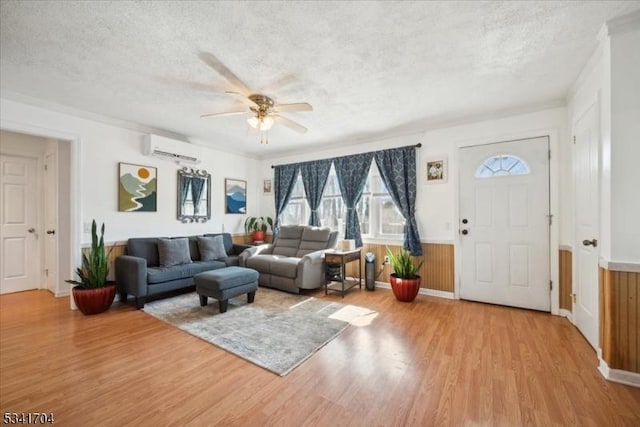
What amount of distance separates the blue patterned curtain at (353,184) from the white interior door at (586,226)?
2.53m

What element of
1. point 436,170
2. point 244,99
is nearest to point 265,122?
point 244,99

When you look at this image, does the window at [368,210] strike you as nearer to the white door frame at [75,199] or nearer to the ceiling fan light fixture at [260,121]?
the ceiling fan light fixture at [260,121]

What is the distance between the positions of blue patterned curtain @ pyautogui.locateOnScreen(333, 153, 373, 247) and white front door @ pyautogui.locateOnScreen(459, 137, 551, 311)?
1.46m

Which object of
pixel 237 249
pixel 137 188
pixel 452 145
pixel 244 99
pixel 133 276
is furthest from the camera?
pixel 237 249

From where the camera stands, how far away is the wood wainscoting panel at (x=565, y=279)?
3.00 meters

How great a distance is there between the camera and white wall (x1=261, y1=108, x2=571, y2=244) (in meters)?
3.12

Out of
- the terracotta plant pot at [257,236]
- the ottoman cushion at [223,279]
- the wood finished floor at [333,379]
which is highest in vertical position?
the terracotta plant pot at [257,236]

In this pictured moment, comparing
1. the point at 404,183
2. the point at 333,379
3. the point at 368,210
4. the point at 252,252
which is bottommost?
the point at 333,379

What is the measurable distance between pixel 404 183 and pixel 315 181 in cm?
166

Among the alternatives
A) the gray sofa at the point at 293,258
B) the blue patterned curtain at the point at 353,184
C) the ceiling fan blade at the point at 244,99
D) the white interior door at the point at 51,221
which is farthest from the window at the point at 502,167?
the white interior door at the point at 51,221

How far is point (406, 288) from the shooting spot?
3539 millimetres

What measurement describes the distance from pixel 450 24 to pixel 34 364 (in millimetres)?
4018

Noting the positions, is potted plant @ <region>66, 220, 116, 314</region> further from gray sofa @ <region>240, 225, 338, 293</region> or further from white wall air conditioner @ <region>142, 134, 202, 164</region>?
gray sofa @ <region>240, 225, 338, 293</region>

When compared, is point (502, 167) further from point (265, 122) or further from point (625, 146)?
point (265, 122)
